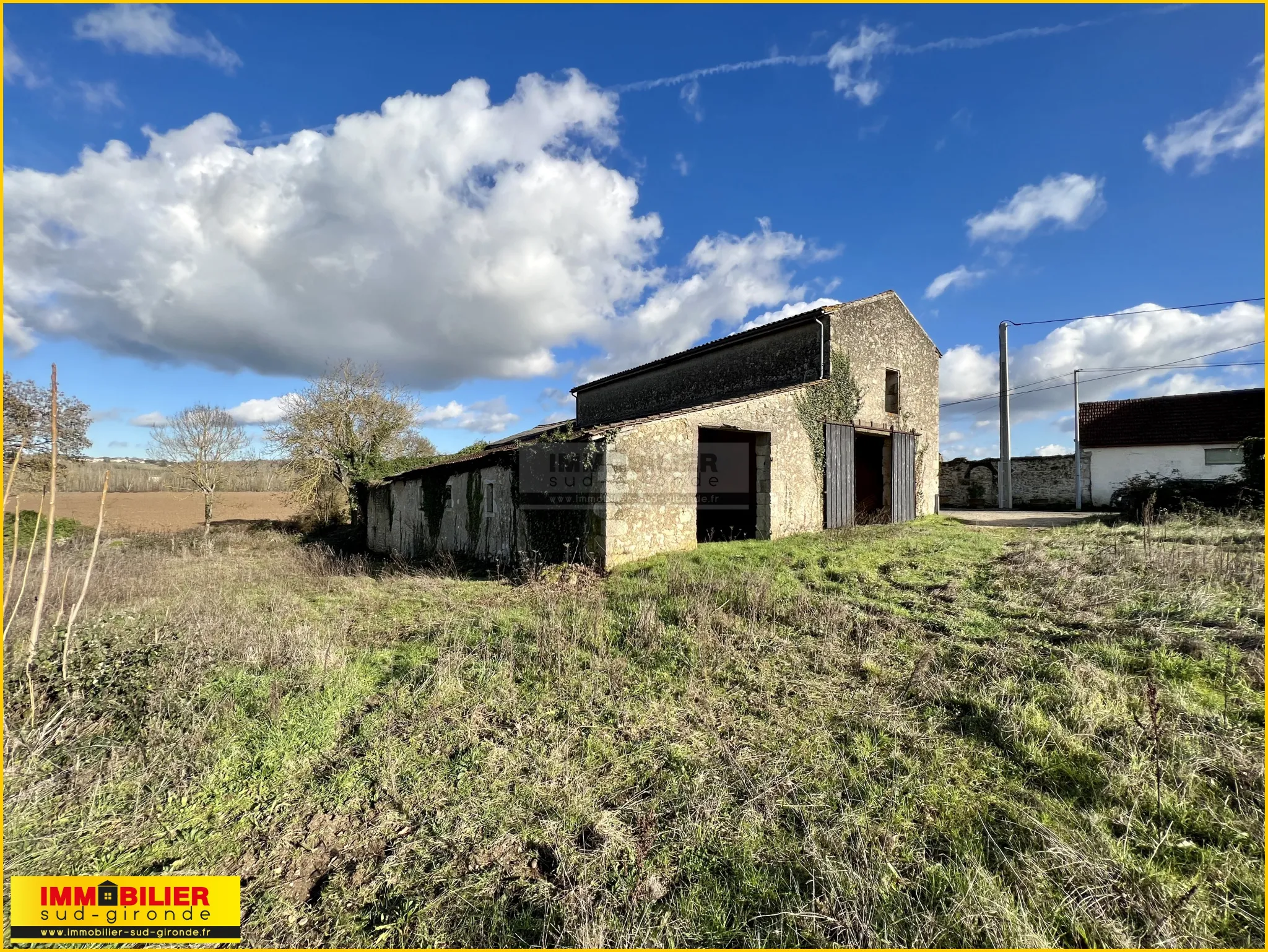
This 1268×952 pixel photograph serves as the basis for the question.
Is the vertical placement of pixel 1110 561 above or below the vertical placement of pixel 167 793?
above

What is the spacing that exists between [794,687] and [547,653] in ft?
8.34

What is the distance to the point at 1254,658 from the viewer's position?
14.5 ft

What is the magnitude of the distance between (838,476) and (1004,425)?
1045cm

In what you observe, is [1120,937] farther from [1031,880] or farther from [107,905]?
[107,905]

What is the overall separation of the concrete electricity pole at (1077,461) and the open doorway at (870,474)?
12112mm

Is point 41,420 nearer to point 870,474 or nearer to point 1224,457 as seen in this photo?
point 870,474

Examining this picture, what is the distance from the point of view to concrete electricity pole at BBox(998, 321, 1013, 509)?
18.9 m

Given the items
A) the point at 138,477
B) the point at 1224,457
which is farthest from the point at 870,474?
the point at 138,477

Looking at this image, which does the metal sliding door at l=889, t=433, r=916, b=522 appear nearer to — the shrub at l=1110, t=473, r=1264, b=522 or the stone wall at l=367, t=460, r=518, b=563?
the shrub at l=1110, t=473, r=1264, b=522

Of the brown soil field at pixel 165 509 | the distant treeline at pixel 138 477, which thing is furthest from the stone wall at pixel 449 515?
the brown soil field at pixel 165 509

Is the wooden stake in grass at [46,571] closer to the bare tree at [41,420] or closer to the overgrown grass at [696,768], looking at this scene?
the overgrown grass at [696,768]

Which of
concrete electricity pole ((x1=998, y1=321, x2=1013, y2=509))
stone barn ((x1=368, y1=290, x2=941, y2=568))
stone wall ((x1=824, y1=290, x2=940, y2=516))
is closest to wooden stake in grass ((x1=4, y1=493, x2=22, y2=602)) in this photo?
stone barn ((x1=368, y1=290, x2=941, y2=568))

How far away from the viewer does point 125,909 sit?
2.84 m

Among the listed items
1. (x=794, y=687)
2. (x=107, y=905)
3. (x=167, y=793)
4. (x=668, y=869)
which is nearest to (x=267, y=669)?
(x=167, y=793)
